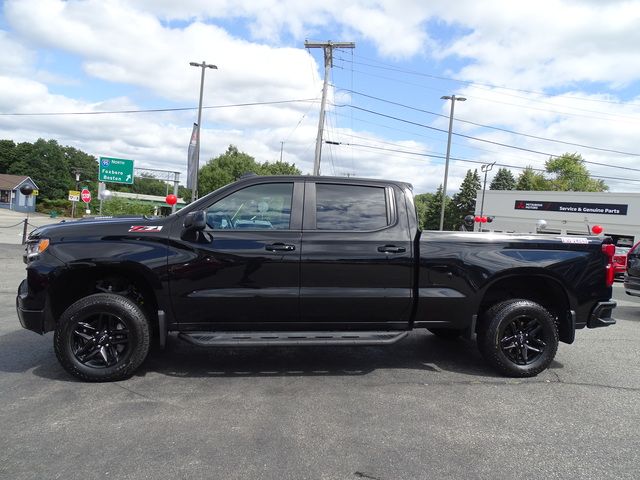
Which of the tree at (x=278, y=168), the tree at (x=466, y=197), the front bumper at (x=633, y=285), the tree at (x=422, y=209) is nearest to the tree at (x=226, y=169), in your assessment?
the tree at (x=278, y=168)

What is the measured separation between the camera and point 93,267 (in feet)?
14.1

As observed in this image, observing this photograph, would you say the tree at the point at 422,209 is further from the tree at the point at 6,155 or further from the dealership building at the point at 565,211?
the tree at the point at 6,155

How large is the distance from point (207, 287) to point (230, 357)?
3.96ft

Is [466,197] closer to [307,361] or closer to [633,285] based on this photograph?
[633,285]

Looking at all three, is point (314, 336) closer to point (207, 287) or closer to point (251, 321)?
point (251, 321)

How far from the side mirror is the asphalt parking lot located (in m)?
1.42

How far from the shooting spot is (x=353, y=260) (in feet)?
14.6

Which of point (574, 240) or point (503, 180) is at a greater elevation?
point (503, 180)

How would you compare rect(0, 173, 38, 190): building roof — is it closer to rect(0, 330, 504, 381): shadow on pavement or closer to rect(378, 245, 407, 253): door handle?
rect(0, 330, 504, 381): shadow on pavement

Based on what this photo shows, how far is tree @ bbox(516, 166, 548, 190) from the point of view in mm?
74562

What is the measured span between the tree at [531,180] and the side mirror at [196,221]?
256 ft

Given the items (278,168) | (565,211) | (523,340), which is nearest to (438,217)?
(278,168)

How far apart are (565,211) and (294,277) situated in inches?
1647

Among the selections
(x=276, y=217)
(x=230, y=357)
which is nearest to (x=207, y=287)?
(x=276, y=217)
